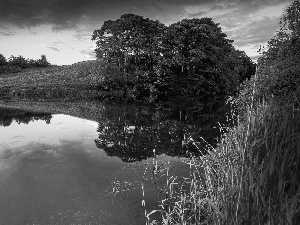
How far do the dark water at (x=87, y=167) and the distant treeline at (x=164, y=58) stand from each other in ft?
63.8

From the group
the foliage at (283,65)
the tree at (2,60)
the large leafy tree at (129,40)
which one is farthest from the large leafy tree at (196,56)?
the tree at (2,60)

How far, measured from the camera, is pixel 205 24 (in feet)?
127

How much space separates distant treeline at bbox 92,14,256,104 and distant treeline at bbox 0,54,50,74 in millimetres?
41371

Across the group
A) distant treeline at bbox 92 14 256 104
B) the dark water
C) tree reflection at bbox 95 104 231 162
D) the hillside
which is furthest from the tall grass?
the hillside

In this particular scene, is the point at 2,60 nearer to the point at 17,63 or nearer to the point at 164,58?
the point at 17,63

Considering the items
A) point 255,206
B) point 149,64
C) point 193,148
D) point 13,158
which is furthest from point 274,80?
point 149,64

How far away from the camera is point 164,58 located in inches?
1500

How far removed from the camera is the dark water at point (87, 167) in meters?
6.85

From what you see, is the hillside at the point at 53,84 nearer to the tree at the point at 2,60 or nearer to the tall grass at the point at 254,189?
the tree at the point at 2,60

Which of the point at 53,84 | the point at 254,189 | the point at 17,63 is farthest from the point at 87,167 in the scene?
the point at 17,63

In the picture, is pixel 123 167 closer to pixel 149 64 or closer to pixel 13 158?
pixel 13 158

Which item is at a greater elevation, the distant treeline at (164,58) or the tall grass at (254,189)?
the distant treeline at (164,58)

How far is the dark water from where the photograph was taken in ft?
22.5

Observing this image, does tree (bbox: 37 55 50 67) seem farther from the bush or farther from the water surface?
the water surface
